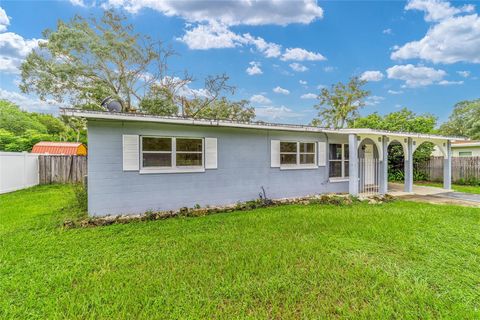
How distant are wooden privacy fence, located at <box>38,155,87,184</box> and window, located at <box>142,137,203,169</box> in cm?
799

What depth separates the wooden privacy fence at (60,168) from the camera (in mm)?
11750

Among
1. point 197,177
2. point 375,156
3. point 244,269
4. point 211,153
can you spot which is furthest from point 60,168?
point 375,156

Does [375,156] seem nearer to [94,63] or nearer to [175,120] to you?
[175,120]

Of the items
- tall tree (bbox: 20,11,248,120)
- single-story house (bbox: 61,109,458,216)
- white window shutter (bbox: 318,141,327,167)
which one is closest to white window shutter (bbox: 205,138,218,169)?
single-story house (bbox: 61,109,458,216)

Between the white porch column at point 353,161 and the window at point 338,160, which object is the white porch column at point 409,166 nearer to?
the window at point 338,160

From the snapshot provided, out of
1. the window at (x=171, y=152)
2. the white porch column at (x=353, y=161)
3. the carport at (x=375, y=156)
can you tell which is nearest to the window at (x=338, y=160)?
the carport at (x=375, y=156)

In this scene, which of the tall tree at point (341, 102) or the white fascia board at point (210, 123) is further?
the tall tree at point (341, 102)

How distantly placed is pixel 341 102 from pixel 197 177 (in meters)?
22.7

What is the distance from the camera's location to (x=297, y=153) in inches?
347

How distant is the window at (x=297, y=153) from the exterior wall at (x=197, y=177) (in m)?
0.26

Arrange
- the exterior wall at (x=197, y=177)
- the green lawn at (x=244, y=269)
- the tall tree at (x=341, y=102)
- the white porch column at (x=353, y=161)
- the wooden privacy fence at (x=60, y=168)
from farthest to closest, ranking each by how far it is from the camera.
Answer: the tall tree at (x=341, y=102) → the wooden privacy fence at (x=60, y=168) → the white porch column at (x=353, y=161) → the exterior wall at (x=197, y=177) → the green lawn at (x=244, y=269)

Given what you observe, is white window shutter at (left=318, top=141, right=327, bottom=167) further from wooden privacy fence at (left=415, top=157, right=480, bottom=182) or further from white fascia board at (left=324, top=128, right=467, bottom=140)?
wooden privacy fence at (left=415, top=157, right=480, bottom=182)

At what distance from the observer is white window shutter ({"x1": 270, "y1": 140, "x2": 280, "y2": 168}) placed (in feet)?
27.1

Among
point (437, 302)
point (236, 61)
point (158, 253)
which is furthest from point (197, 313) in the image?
point (236, 61)
